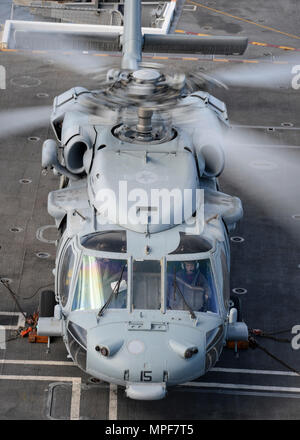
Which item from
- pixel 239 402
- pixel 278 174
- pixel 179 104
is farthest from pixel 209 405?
pixel 278 174

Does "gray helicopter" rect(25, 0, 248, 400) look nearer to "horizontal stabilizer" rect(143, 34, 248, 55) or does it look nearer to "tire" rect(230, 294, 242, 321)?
"tire" rect(230, 294, 242, 321)

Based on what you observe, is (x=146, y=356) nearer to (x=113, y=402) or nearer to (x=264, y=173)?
(x=113, y=402)

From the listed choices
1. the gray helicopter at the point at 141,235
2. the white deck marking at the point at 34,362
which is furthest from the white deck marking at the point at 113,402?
the gray helicopter at the point at 141,235

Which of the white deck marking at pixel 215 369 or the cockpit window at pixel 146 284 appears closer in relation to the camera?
the cockpit window at pixel 146 284

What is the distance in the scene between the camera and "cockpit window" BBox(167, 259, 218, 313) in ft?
73.6

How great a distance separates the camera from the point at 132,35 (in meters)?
34.0

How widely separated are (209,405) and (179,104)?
859 cm

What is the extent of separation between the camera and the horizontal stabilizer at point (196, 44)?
34562 millimetres

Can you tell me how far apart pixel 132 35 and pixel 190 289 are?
1406cm

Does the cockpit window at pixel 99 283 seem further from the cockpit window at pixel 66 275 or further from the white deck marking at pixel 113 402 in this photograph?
the white deck marking at pixel 113 402

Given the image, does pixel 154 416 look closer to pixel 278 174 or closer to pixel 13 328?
pixel 13 328

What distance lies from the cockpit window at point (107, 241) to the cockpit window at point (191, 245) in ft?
4.28

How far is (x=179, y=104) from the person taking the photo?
27.2 meters

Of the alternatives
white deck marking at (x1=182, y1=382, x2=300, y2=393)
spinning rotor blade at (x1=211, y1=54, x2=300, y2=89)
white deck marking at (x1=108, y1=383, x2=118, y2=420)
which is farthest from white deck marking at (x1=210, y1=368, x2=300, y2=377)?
spinning rotor blade at (x1=211, y1=54, x2=300, y2=89)
